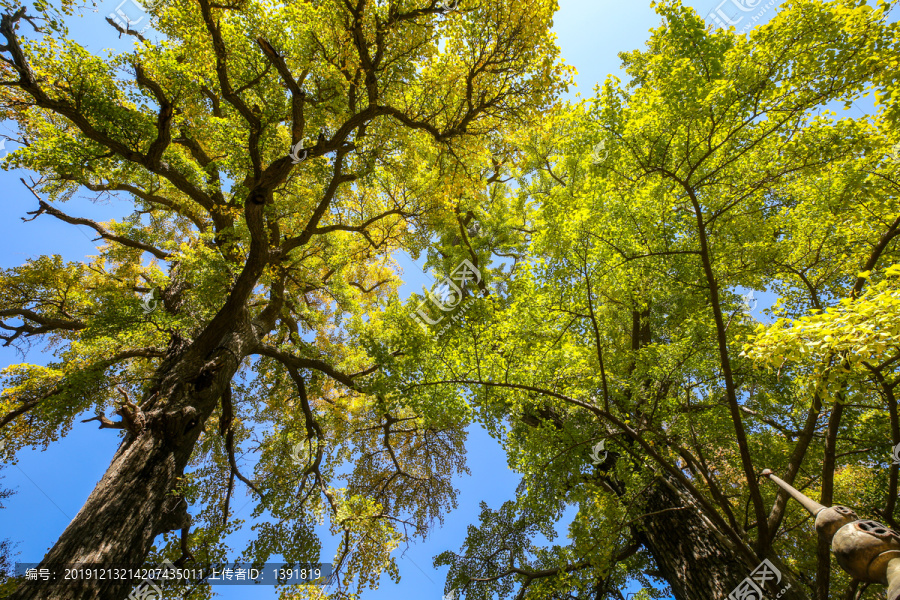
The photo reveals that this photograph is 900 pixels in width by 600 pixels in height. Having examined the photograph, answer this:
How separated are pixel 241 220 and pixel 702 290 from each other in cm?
780

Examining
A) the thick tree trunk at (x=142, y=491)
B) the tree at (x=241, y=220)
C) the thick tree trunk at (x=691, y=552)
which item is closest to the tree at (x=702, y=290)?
the thick tree trunk at (x=691, y=552)

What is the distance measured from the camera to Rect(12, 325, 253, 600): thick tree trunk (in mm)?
3086

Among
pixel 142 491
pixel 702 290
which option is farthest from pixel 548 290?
pixel 142 491

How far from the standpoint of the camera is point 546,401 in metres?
4.40

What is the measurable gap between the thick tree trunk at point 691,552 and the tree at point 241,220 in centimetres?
324

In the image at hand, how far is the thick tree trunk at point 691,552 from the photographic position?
3.60m

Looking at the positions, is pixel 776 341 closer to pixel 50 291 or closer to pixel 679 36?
pixel 679 36

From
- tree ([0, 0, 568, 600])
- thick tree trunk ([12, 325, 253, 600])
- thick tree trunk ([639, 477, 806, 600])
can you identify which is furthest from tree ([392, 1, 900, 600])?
thick tree trunk ([12, 325, 253, 600])

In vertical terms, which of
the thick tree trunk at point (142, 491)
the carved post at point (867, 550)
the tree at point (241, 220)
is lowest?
the carved post at point (867, 550)

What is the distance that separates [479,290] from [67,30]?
726 cm

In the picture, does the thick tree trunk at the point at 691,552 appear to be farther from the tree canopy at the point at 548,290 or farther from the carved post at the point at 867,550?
the carved post at the point at 867,550

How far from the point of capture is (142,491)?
3.74 m

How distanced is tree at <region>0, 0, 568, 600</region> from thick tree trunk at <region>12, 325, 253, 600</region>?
0.02 m

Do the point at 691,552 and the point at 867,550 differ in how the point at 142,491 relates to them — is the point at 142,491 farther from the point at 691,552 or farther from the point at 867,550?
the point at 691,552
